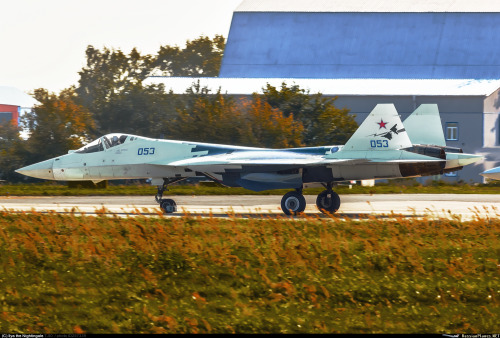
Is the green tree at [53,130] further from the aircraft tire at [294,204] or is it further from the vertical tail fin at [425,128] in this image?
the vertical tail fin at [425,128]

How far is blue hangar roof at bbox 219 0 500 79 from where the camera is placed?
54.0 m

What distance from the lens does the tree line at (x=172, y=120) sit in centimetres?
3919

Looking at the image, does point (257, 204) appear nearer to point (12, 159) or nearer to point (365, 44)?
point (12, 159)

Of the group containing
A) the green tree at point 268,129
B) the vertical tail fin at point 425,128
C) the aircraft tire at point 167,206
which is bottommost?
the aircraft tire at point 167,206

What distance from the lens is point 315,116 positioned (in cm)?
4288

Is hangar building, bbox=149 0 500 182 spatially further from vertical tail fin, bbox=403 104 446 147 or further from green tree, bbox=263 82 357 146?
vertical tail fin, bbox=403 104 446 147

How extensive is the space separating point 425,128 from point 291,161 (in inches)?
169

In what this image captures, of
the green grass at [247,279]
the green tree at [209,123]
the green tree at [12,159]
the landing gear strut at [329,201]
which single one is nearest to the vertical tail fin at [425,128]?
the landing gear strut at [329,201]

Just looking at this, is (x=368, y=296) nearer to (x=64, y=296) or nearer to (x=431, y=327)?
(x=431, y=327)

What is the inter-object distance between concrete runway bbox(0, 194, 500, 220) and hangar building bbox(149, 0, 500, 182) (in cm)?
1968

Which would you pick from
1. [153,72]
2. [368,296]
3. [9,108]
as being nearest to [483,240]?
[368,296]

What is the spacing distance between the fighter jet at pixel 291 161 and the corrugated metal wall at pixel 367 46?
32.6 m

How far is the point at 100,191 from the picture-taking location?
31906 mm

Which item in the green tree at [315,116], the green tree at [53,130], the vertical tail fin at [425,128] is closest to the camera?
the vertical tail fin at [425,128]
